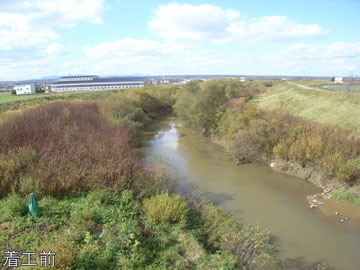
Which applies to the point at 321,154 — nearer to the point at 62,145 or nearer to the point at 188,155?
the point at 188,155

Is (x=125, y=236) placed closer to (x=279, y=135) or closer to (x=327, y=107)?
(x=279, y=135)

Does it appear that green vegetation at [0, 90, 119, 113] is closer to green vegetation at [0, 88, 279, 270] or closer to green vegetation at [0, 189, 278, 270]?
green vegetation at [0, 88, 279, 270]

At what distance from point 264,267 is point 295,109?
27996 mm

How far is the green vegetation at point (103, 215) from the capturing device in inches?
281

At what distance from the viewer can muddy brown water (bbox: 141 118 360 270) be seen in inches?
406

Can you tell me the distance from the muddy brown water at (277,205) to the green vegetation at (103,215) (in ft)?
6.06

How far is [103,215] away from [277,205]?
10377 millimetres

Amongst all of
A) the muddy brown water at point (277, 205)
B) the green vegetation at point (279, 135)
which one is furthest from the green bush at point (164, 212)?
the green vegetation at point (279, 135)

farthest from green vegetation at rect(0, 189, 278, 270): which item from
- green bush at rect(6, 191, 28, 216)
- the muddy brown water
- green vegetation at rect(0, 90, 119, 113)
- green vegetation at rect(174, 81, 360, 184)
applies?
green vegetation at rect(0, 90, 119, 113)

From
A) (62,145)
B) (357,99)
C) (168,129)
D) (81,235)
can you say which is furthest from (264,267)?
(168,129)

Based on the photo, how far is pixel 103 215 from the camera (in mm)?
8867

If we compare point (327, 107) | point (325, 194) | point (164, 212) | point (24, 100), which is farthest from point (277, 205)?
point (24, 100)

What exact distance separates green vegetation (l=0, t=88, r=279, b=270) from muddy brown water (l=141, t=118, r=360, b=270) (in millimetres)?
1848

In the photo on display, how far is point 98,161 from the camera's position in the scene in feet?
39.9
